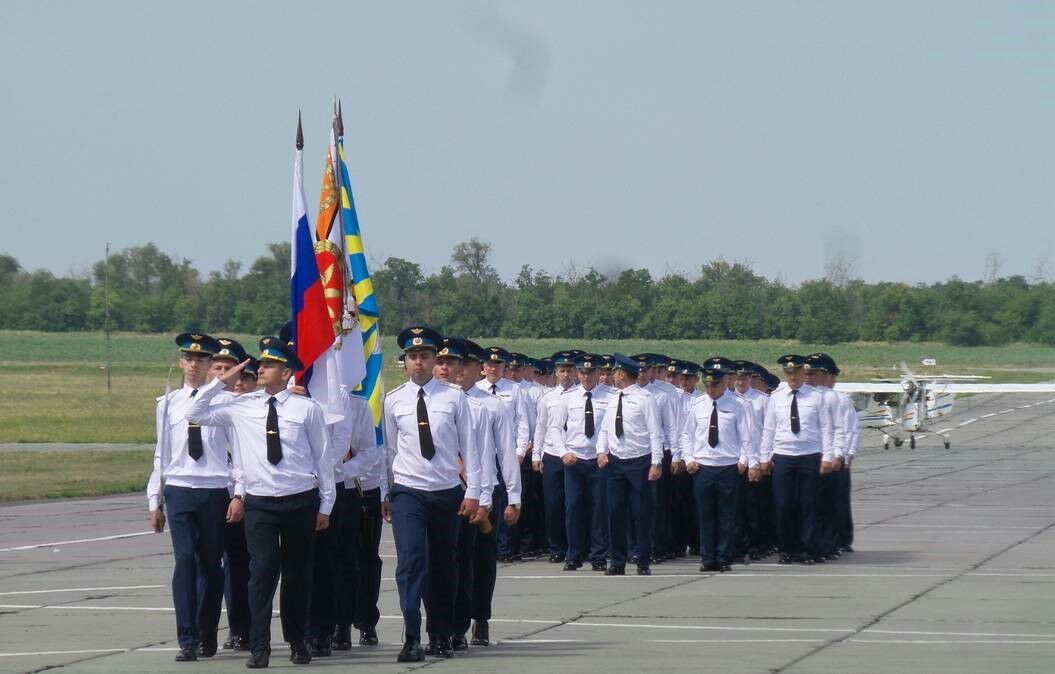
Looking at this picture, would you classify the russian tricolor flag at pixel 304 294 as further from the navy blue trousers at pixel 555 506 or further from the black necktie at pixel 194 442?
the navy blue trousers at pixel 555 506

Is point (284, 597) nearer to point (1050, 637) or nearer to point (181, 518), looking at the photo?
point (181, 518)

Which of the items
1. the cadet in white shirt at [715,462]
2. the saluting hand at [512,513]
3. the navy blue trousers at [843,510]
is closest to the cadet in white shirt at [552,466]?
the cadet in white shirt at [715,462]

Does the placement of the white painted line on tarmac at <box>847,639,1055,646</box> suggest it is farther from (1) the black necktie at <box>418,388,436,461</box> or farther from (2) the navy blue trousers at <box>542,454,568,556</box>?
(2) the navy blue trousers at <box>542,454,568,556</box>

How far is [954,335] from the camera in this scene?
101812 mm

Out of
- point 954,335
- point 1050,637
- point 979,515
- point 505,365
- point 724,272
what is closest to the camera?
point 1050,637

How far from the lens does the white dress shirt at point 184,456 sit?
1125cm

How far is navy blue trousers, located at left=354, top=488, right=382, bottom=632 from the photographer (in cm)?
1187

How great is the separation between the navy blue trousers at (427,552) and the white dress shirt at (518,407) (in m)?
7.71

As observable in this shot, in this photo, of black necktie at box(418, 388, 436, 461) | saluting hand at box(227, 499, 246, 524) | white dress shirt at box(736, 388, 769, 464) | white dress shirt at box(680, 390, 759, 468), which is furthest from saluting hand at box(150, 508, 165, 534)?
white dress shirt at box(736, 388, 769, 464)

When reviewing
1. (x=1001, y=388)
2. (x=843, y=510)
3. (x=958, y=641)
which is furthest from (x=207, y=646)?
(x=1001, y=388)

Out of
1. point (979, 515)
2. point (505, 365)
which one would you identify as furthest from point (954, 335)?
point (505, 365)

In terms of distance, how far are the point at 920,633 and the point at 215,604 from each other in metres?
5.11

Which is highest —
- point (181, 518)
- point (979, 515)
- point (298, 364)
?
point (298, 364)

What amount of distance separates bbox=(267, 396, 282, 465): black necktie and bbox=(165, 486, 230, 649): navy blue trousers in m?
0.88
